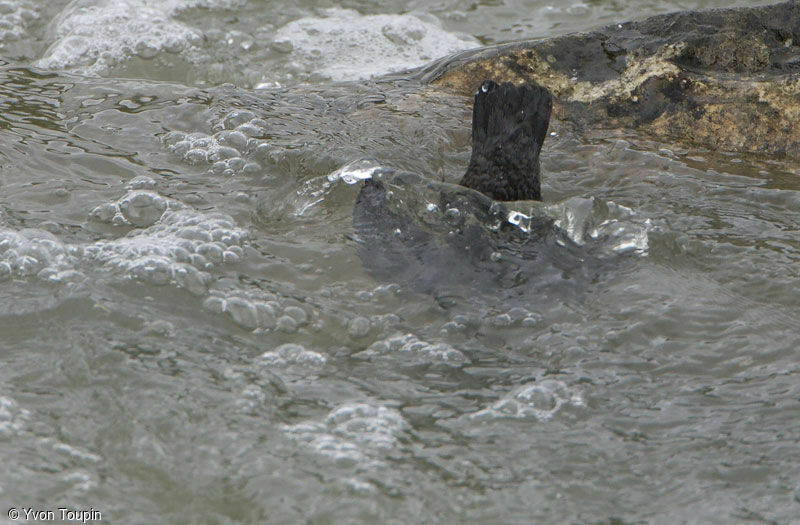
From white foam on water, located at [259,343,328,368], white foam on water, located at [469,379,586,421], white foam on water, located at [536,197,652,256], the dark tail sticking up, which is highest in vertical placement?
the dark tail sticking up

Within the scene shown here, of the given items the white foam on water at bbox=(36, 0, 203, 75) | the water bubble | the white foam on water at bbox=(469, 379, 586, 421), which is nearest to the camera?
the white foam on water at bbox=(469, 379, 586, 421)

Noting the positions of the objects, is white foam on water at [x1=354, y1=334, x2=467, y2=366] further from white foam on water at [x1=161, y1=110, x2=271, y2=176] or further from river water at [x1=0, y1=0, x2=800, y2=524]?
white foam on water at [x1=161, y1=110, x2=271, y2=176]

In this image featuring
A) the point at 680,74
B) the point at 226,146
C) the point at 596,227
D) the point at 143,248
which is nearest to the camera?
the point at 143,248

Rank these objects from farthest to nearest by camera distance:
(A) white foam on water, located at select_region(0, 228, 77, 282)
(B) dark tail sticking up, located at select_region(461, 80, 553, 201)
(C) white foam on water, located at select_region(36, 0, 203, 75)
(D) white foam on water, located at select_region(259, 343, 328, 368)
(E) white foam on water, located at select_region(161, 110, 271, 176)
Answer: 1. (C) white foam on water, located at select_region(36, 0, 203, 75)
2. (E) white foam on water, located at select_region(161, 110, 271, 176)
3. (B) dark tail sticking up, located at select_region(461, 80, 553, 201)
4. (A) white foam on water, located at select_region(0, 228, 77, 282)
5. (D) white foam on water, located at select_region(259, 343, 328, 368)

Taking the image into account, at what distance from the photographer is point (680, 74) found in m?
4.27

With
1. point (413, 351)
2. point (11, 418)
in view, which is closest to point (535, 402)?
point (413, 351)

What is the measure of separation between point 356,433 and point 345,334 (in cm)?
50

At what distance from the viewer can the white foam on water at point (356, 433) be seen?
90.4 inches

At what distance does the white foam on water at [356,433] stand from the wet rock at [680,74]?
2.31 metres

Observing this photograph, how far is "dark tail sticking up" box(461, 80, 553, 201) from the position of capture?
11.1 ft

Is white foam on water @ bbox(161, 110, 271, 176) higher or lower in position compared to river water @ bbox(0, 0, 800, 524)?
higher

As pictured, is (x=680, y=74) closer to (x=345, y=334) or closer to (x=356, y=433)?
(x=345, y=334)

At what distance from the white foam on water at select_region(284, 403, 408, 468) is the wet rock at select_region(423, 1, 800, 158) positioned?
231 centimetres

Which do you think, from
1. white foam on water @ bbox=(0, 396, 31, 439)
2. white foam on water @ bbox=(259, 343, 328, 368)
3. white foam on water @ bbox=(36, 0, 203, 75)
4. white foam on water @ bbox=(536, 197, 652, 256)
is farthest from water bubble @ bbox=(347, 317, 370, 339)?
white foam on water @ bbox=(36, 0, 203, 75)
